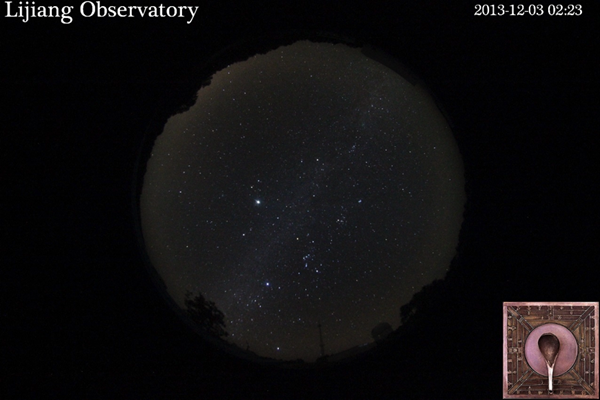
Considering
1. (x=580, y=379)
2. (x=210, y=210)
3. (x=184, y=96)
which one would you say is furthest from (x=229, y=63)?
(x=580, y=379)

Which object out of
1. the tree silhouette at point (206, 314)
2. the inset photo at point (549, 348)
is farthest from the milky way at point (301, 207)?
the inset photo at point (549, 348)

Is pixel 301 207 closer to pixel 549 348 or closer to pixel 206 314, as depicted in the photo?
pixel 206 314

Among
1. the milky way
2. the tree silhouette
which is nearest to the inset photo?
the milky way

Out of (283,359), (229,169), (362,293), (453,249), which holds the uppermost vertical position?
(229,169)

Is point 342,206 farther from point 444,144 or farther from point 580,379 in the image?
point 580,379

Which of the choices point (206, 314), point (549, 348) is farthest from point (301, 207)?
point (549, 348)
